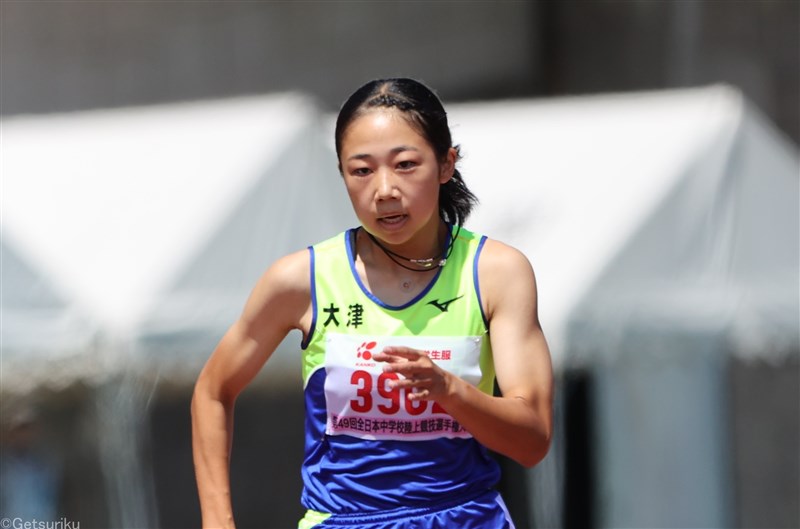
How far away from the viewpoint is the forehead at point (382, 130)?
2178 millimetres

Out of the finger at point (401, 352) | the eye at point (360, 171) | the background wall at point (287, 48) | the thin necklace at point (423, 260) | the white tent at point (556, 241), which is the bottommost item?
the finger at point (401, 352)

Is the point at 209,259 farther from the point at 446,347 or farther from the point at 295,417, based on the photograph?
the point at 446,347

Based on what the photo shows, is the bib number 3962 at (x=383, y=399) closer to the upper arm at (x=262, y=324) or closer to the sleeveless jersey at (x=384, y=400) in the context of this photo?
the sleeveless jersey at (x=384, y=400)

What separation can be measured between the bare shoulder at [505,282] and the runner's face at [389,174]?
0.49 feet

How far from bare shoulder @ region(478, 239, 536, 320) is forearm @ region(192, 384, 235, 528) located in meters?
0.55

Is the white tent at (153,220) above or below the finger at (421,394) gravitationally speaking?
above

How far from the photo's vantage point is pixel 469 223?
5.80 meters

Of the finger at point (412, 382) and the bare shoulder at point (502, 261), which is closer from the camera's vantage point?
the finger at point (412, 382)

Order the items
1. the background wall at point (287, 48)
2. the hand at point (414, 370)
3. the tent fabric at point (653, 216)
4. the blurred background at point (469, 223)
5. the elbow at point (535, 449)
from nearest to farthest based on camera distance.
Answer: the hand at point (414, 370) → the elbow at point (535, 449) → the tent fabric at point (653, 216) → the blurred background at point (469, 223) → the background wall at point (287, 48)

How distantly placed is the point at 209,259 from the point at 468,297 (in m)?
3.90

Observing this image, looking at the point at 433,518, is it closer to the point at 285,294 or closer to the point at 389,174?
the point at 285,294

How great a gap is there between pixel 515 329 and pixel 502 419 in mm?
216

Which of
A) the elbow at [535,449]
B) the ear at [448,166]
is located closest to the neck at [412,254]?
the ear at [448,166]

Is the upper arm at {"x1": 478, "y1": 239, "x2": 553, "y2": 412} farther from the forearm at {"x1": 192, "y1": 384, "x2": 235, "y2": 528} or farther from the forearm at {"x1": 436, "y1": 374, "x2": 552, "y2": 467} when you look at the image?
the forearm at {"x1": 192, "y1": 384, "x2": 235, "y2": 528}
